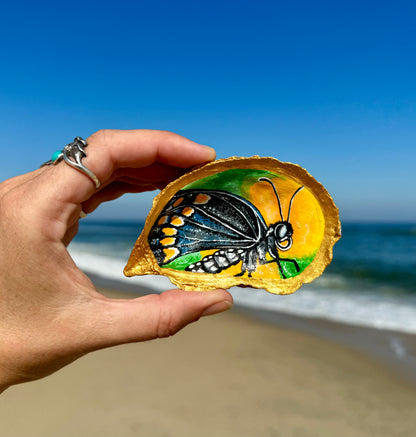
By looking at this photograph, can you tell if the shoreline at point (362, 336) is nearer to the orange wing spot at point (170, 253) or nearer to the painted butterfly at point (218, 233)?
the painted butterfly at point (218, 233)

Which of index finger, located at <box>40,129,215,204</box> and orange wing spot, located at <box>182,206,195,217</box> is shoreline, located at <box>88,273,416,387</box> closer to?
orange wing spot, located at <box>182,206,195,217</box>

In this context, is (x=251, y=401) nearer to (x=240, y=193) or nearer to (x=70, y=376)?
(x=70, y=376)

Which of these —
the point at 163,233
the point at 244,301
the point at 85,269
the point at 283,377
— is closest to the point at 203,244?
the point at 163,233

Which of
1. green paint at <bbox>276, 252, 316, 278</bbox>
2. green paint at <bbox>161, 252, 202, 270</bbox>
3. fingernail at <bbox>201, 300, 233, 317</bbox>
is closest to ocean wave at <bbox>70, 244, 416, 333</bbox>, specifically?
green paint at <bbox>276, 252, 316, 278</bbox>

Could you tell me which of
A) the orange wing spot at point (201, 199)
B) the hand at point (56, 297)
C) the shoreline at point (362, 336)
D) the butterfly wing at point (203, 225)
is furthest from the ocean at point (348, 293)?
the hand at point (56, 297)

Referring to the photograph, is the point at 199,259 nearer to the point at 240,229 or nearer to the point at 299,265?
the point at 240,229

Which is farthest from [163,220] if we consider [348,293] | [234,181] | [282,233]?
[348,293]
